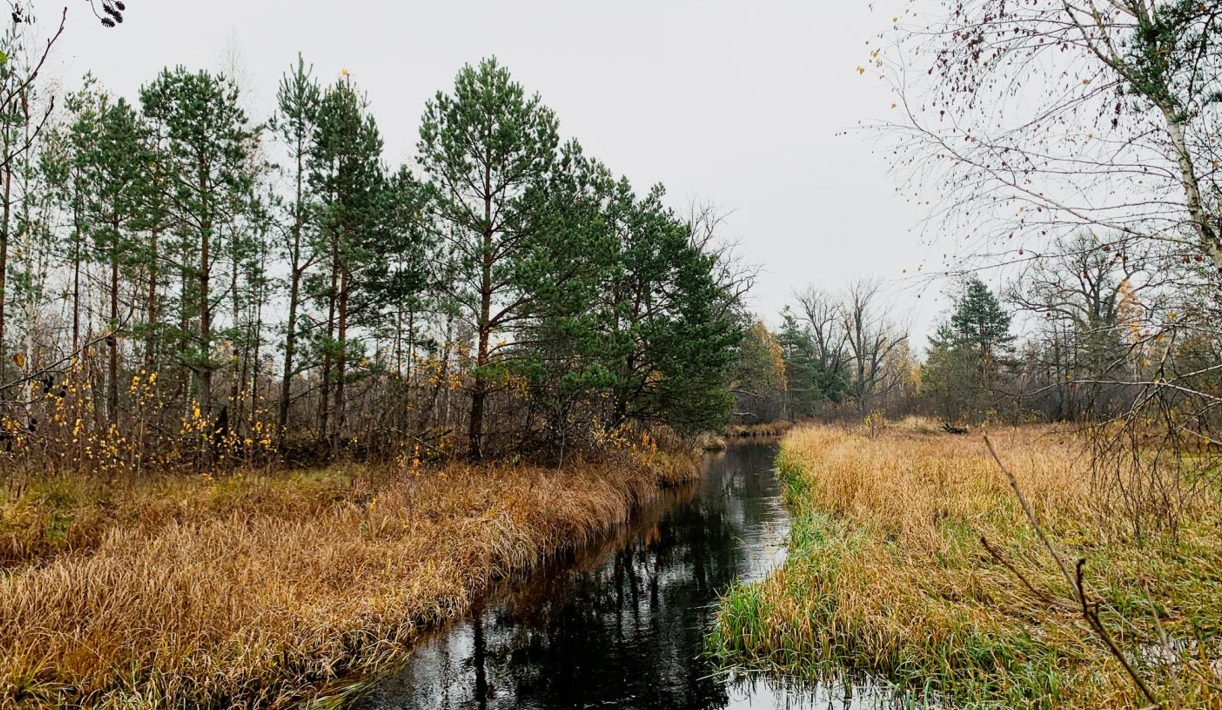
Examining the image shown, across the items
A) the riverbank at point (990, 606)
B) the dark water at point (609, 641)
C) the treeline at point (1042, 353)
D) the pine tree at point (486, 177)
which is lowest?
the dark water at point (609, 641)

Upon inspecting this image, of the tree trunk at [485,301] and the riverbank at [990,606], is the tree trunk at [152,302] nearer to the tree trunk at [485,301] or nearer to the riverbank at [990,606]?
the tree trunk at [485,301]

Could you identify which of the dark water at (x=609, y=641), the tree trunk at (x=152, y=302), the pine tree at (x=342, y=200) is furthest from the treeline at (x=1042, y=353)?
the tree trunk at (x=152, y=302)

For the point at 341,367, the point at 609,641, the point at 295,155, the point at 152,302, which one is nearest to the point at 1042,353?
the point at 609,641

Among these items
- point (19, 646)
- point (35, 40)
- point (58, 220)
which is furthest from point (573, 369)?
point (35, 40)

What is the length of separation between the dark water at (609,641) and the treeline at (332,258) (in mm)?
3878

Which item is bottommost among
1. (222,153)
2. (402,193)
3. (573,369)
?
(573,369)

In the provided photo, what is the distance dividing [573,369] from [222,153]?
8.20m

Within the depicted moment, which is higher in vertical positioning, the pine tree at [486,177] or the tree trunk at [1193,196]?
the pine tree at [486,177]

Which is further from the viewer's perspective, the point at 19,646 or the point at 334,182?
the point at 334,182

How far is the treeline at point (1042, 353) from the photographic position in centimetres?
414

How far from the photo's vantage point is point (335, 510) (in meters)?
9.03

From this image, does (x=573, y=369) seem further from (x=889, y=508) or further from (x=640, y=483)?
(x=889, y=508)

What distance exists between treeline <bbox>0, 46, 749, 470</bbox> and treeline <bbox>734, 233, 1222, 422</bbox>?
8113 millimetres

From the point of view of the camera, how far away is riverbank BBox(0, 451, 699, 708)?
16.1ft
